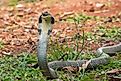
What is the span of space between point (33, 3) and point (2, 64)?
537 centimetres

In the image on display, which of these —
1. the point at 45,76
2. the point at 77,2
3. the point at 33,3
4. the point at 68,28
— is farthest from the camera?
the point at 33,3

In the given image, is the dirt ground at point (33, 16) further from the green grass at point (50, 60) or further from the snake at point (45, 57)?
the snake at point (45, 57)

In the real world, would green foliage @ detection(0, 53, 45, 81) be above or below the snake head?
below

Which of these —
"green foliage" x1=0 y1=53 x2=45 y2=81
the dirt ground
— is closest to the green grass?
"green foliage" x1=0 y1=53 x2=45 y2=81

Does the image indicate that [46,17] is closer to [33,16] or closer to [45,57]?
[45,57]

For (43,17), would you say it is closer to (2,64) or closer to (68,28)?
(2,64)

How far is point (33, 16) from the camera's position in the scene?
9227 mm

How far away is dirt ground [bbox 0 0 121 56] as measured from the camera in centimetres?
685

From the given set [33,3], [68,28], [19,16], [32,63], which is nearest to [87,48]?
[32,63]

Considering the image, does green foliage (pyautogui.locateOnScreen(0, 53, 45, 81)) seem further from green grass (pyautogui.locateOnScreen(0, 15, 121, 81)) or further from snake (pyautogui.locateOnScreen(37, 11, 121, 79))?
snake (pyautogui.locateOnScreen(37, 11, 121, 79))

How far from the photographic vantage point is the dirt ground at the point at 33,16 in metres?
6.85

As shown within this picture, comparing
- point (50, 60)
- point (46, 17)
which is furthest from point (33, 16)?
point (46, 17)

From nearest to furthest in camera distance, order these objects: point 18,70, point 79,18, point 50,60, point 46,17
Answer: point 46,17
point 18,70
point 50,60
point 79,18

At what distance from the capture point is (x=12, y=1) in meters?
10.9
